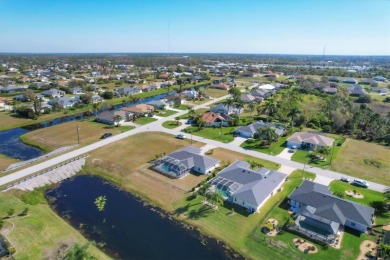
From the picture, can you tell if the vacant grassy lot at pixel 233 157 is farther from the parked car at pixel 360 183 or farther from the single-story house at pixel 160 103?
the single-story house at pixel 160 103

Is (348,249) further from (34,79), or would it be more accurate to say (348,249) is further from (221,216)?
(34,79)

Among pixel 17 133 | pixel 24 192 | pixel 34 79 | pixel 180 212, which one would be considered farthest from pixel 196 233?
pixel 34 79

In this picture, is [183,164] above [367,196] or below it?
above

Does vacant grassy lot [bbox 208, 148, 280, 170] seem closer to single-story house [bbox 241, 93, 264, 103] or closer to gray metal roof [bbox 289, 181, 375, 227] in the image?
gray metal roof [bbox 289, 181, 375, 227]

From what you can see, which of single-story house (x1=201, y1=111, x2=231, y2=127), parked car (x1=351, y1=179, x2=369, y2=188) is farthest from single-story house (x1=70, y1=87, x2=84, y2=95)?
parked car (x1=351, y1=179, x2=369, y2=188)

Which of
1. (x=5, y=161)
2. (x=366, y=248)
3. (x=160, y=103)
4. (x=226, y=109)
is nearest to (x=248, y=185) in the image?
(x=366, y=248)

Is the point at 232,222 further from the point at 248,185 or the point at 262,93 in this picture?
the point at 262,93
